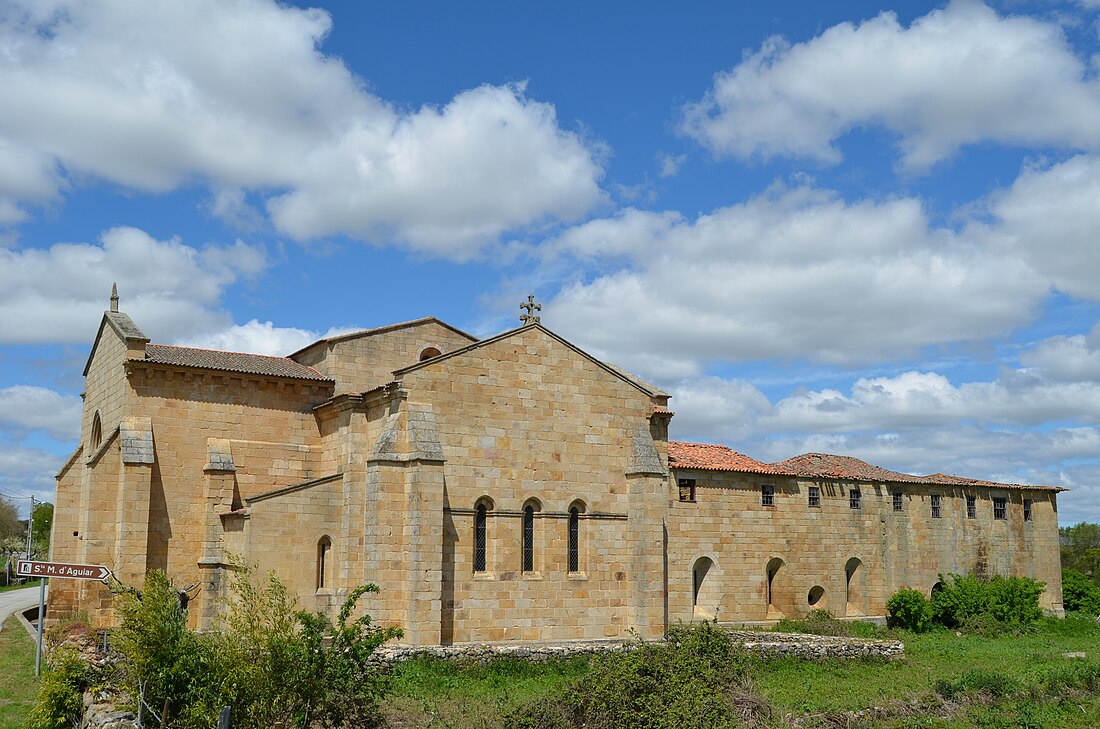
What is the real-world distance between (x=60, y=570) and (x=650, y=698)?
12.1 metres

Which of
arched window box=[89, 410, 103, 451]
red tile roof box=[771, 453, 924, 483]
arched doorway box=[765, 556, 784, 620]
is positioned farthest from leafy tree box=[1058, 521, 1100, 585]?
arched window box=[89, 410, 103, 451]

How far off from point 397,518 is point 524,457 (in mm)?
4047

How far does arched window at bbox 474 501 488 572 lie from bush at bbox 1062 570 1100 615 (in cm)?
3239

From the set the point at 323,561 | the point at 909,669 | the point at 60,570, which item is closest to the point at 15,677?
the point at 60,570

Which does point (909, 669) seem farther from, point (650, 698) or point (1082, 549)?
point (1082, 549)

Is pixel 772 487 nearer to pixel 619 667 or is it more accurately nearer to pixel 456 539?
pixel 456 539

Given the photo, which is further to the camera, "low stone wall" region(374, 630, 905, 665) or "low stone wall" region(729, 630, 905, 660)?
"low stone wall" region(729, 630, 905, 660)

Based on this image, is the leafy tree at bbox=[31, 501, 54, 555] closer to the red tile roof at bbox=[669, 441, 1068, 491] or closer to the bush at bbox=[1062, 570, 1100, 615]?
the red tile roof at bbox=[669, 441, 1068, 491]

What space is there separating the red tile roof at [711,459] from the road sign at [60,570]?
18.5m

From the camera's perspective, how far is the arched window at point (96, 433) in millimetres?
29453

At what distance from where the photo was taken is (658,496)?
27.2 meters

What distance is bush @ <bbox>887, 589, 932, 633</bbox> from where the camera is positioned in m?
36.2

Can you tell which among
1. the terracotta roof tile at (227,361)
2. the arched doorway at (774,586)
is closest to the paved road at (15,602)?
the terracotta roof tile at (227,361)

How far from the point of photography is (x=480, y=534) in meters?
25.2
